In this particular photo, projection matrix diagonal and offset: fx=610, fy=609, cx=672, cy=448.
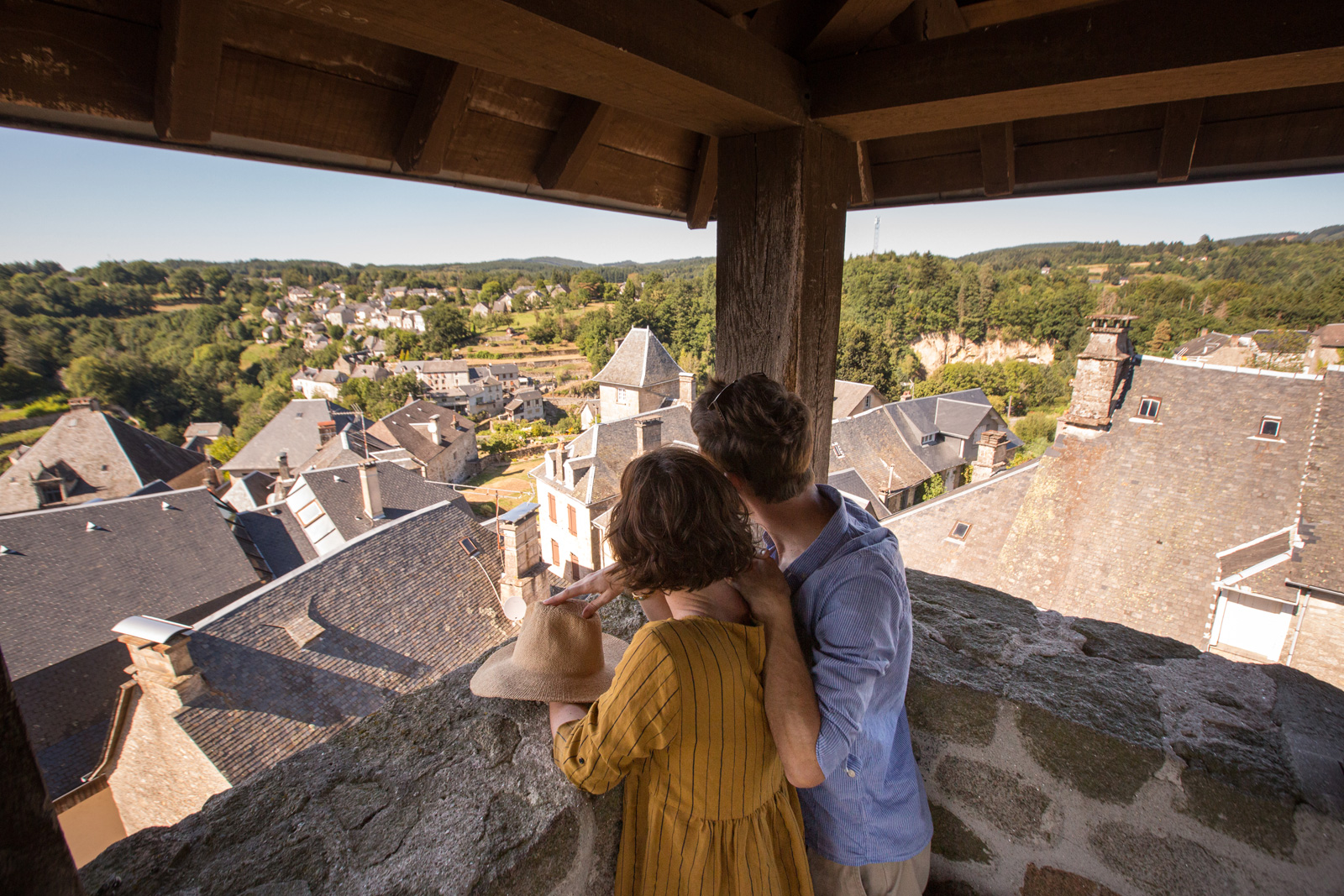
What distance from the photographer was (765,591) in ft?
3.68

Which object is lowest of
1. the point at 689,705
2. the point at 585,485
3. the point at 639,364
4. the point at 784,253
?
the point at 585,485

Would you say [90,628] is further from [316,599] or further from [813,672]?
[813,672]

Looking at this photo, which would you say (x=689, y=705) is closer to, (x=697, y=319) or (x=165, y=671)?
(x=165, y=671)

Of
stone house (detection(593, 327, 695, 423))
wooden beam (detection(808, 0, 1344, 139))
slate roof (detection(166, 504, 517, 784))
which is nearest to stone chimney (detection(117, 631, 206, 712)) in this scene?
slate roof (detection(166, 504, 517, 784))

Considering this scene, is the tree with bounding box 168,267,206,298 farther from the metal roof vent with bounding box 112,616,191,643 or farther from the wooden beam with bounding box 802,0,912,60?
the wooden beam with bounding box 802,0,912,60

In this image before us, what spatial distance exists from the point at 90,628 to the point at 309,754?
497 inches

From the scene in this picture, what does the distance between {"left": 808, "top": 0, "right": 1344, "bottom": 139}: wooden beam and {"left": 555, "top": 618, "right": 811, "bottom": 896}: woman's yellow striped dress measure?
1206mm

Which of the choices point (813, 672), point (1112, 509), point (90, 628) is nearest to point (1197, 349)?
point (1112, 509)

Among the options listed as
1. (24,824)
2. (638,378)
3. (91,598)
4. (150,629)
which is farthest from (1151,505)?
(91,598)

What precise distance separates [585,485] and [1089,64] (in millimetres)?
13346

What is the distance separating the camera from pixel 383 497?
17.4 m

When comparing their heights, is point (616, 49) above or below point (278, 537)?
above

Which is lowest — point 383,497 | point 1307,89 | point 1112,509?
point 383,497

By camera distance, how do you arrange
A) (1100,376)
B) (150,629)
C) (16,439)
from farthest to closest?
(16,439)
(1100,376)
(150,629)
